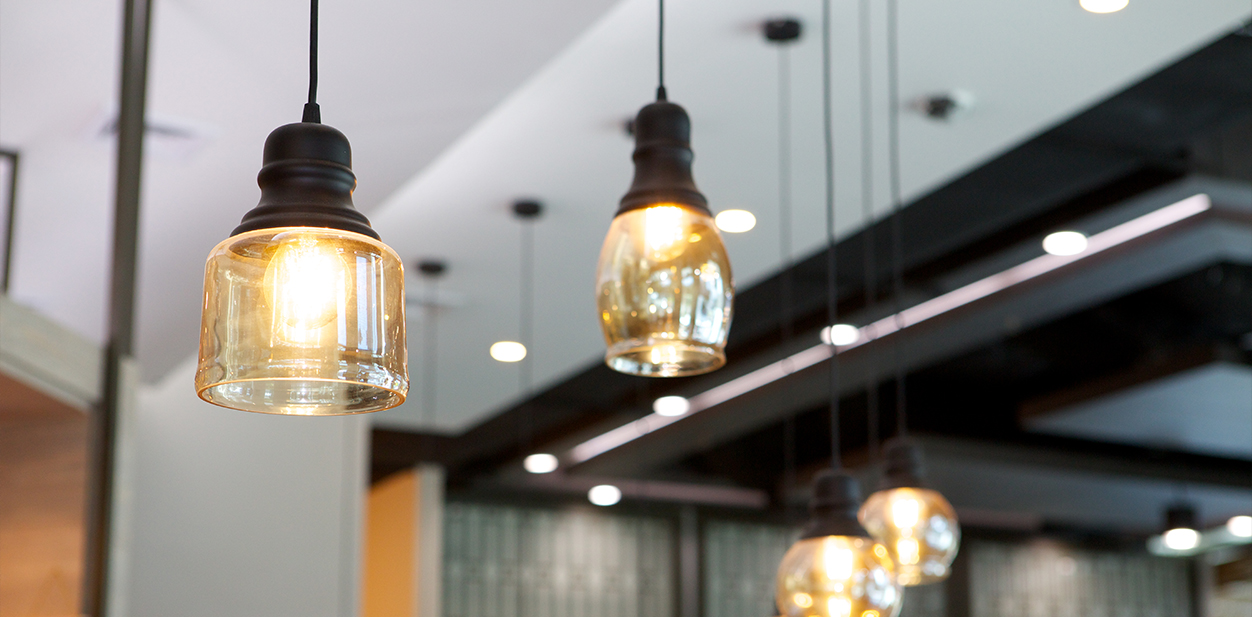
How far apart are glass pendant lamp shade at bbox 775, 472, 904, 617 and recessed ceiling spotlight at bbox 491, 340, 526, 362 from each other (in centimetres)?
381

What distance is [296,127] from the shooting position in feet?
3.30

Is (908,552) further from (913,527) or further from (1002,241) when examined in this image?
(1002,241)

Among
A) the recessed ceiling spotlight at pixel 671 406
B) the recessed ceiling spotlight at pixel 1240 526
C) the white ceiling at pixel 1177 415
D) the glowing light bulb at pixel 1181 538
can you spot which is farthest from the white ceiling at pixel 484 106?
the recessed ceiling spotlight at pixel 1240 526

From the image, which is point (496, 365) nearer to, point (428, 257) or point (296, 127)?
point (428, 257)

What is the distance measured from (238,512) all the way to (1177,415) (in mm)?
4833

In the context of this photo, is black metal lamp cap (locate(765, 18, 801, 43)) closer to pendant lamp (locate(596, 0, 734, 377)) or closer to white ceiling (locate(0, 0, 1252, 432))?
white ceiling (locate(0, 0, 1252, 432))

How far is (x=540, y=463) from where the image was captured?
684cm

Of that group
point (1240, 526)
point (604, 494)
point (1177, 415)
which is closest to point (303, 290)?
point (1177, 415)

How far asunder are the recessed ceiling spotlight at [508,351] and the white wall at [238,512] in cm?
170

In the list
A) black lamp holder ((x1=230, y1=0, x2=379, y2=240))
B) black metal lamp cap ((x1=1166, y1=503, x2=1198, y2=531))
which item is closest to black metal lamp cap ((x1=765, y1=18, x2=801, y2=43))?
black lamp holder ((x1=230, y1=0, x2=379, y2=240))

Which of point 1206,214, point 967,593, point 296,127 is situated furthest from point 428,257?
point 967,593

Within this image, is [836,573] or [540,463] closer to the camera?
[836,573]

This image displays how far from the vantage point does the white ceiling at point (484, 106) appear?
2.53 m

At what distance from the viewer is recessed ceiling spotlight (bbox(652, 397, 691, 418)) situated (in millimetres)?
6543
